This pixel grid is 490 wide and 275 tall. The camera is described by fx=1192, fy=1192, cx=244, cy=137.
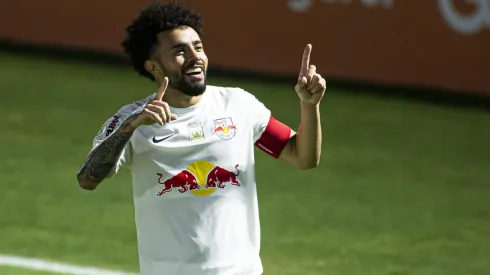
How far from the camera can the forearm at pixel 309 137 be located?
5.85 meters

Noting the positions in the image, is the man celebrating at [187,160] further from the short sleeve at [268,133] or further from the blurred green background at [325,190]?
the blurred green background at [325,190]

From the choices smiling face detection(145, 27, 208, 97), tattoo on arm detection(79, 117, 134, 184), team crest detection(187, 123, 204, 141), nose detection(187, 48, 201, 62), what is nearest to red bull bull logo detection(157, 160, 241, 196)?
team crest detection(187, 123, 204, 141)

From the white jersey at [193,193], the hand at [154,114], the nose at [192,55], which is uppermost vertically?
the nose at [192,55]

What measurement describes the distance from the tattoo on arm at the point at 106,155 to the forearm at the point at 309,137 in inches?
35.9

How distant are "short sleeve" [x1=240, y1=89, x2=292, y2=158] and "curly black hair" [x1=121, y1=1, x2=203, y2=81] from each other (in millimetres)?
513

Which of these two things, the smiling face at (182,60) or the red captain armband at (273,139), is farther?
the red captain armband at (273,139)

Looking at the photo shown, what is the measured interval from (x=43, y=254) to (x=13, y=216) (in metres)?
0.98

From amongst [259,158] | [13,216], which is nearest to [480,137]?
[259,158]

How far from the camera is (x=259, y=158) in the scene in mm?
11953

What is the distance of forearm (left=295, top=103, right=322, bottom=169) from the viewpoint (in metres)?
5.85

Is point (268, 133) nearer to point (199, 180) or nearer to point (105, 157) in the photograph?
point (199, 180)

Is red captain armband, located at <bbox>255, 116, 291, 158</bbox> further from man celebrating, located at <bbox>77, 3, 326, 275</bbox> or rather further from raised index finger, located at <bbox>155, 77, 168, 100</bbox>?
raised index finger, located at <bbox>155, 77, 168, 100</bbox>

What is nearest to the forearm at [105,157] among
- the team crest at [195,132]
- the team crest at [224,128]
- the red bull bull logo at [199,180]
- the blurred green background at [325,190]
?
the red bull bull logo at [199,180]

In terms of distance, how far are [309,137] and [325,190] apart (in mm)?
5009
